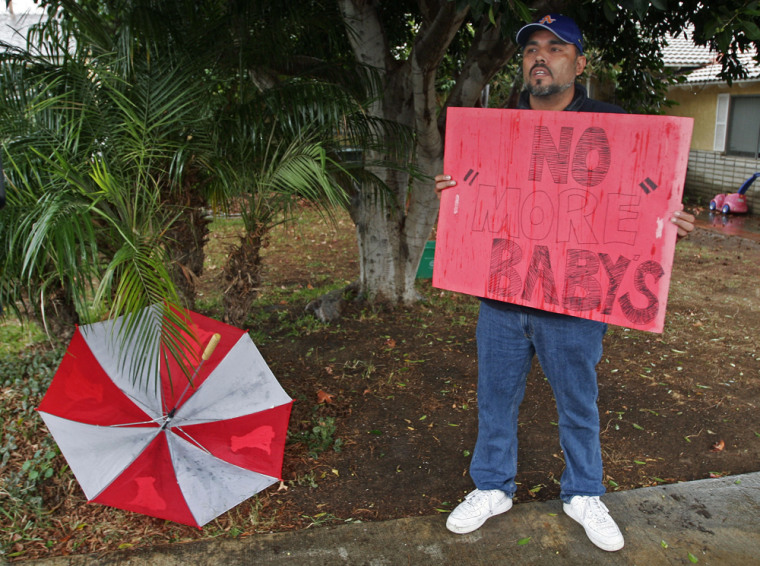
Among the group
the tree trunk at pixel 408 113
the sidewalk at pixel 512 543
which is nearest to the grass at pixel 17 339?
the tree trunk at pixel 408 113

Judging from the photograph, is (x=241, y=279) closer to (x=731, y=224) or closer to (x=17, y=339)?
(x=17, y=339)

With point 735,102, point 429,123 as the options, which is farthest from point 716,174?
point 429,123

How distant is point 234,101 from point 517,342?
2.59 metres

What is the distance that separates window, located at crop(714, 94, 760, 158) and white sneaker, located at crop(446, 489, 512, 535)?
12107 mm

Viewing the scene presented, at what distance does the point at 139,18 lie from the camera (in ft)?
11.4

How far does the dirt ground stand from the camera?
3.01 metres

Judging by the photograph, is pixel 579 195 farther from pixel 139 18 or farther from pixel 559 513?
pixel 139 18

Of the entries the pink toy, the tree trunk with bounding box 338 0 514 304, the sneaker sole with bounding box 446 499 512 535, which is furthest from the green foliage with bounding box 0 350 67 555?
the pink toy

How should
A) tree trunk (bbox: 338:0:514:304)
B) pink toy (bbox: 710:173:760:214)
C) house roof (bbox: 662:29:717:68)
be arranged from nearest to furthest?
1. tree trunk (bbox: 338:0:514:304)
2. pink toy (bbox: 710:173:760:214)
3. house roof (bbox: 662:29:717:68)

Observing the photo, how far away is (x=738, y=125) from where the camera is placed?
13.1 metres

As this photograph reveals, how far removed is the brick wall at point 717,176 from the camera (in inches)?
480

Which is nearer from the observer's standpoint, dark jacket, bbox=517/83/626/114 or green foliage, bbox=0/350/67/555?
dark jacket, bbox=517/83/626/114

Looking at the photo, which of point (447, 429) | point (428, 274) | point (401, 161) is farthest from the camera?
point (428, 274)

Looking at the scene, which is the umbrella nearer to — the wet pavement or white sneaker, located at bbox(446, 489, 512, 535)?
white sneaker, located at bbox(446, 489, 512, 535)
